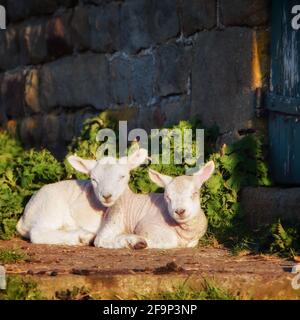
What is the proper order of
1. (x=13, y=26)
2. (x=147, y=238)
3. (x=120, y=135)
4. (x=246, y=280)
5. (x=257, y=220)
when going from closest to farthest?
(x=246, y=280)
(x=147, y=238)
(x=257, y=220)
(x=120, y=135)
(x=13, y=26)

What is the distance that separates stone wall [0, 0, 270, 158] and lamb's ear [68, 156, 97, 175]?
1343mm

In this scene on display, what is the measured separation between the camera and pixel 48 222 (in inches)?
351

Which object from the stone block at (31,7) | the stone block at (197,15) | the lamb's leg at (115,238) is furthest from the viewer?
the stone block at (31,7)

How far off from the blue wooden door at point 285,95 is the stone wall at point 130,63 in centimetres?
16

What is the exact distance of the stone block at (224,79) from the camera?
9477mm

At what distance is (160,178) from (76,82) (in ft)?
12.0

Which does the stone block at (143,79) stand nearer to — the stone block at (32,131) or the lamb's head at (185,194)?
the stone block at (32,131)

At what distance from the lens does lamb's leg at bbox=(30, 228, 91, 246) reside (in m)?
8.77

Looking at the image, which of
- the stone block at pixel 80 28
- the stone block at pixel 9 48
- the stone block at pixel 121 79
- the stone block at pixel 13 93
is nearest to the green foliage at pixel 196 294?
the stone block at pixel 121 79

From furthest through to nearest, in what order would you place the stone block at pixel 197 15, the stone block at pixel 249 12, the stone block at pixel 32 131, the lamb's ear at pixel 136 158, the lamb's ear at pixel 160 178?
the stone block at pixel 32 131, the stone block at pixel 197 15, the stone block at pixel 249 12, the lamb's ear at pixel 136 158, the lamb's ear at pixel 160 178

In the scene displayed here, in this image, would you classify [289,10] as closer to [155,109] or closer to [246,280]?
[155,109]
